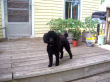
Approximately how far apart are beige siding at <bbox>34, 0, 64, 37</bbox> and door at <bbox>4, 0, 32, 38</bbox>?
290 millimetres

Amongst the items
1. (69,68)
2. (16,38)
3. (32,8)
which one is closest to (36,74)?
(69,68)

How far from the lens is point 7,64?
87.5 inches

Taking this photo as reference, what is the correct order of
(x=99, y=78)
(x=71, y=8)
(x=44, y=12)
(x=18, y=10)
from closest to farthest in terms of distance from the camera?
(x=99, y=78) < (x=18, y=10) < (x=44, y=12) < (x=71, y=8)

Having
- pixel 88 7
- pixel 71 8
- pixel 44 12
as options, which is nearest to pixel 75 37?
pixel 44 12

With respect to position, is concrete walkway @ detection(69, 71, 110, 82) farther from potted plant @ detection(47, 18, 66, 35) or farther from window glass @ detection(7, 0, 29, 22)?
window glass @ detection(7, 0, 29, 22)

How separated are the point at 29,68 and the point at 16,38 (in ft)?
10.1

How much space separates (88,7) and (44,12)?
7.64ft

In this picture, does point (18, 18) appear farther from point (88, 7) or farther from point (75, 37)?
point (88, 7)

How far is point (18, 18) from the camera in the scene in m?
4.80

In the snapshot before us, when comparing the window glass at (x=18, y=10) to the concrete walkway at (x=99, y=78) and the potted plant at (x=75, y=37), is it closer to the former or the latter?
the potted plant at (x=75, y=37)

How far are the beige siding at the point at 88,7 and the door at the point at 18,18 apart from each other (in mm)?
2653

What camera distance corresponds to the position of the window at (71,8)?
5.64m

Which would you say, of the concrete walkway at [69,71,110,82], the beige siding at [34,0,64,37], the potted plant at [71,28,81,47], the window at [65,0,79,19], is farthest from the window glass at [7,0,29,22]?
the concrete walkway at [69,71,110,82]

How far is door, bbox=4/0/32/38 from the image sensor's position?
466 centimetres
